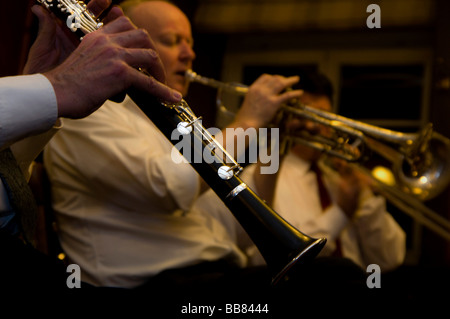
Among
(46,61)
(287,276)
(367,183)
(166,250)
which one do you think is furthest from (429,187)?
(46,61)

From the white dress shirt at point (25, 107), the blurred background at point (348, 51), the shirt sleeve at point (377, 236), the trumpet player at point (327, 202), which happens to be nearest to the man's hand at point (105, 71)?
the white dress shirt at point (25, 107)

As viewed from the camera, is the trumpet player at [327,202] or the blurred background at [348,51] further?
the blurred background at [348,51]

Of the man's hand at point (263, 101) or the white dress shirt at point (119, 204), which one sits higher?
the man's hand at point (263, 101)

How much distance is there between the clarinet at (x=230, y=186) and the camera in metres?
0.65

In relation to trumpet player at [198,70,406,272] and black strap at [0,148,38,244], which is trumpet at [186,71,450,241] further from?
black strap at [0,148,38,244]

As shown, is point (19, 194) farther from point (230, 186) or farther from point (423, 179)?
point (423, 179)

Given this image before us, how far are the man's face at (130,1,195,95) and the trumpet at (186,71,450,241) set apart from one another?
0.23 feet

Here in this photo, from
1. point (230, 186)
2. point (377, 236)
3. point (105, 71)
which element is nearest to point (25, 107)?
point (105, 71)

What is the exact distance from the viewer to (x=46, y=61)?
32.6 inches

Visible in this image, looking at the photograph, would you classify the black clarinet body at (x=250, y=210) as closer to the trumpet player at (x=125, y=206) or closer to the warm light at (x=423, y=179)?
the trumpet player at (x=125, y=206)

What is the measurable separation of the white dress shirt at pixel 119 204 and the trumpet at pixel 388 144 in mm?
373

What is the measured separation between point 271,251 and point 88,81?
0.32 m

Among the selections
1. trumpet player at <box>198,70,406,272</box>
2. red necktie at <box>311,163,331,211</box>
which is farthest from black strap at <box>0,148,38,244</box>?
red necktie at <box>311,163,331,211</box>
